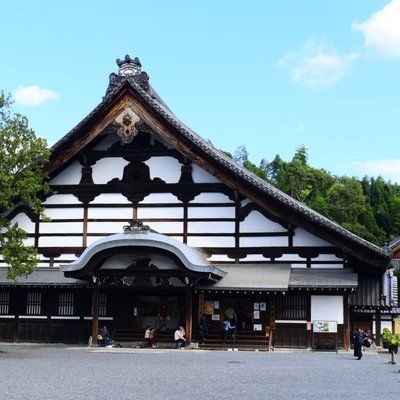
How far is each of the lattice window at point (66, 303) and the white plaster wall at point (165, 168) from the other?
5.53m

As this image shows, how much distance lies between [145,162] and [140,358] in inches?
412

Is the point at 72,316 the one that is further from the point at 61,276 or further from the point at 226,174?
the point at 226,174

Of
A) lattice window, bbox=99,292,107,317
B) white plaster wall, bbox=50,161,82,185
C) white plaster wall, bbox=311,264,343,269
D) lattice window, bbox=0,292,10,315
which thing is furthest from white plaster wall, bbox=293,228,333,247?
lattice window, bbox=0,292,10,315

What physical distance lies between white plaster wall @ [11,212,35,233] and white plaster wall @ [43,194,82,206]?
0.93 metres

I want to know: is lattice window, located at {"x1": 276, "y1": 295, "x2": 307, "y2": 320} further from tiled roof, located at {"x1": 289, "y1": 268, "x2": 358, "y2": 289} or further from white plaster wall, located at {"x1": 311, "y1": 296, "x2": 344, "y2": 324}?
tiled roof, located at {"x1": 289, "y1": 268, "x2": 358, "y2": 289}

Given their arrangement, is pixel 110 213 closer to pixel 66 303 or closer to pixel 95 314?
pixel 66 303

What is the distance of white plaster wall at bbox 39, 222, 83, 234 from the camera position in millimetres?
27906

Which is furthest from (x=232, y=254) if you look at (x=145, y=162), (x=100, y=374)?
(x=100, y=374)

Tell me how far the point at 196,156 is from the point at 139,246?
438 centimetres

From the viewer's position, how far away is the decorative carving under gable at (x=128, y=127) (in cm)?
2659

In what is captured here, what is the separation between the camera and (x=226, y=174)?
26.2 m

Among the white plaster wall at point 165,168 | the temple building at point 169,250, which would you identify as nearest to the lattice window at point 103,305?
the temple building at point 169,250

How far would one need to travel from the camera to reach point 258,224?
87.1 ft

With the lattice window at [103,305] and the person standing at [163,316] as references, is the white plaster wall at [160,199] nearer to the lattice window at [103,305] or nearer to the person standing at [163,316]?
the lattice window at [103,305]
